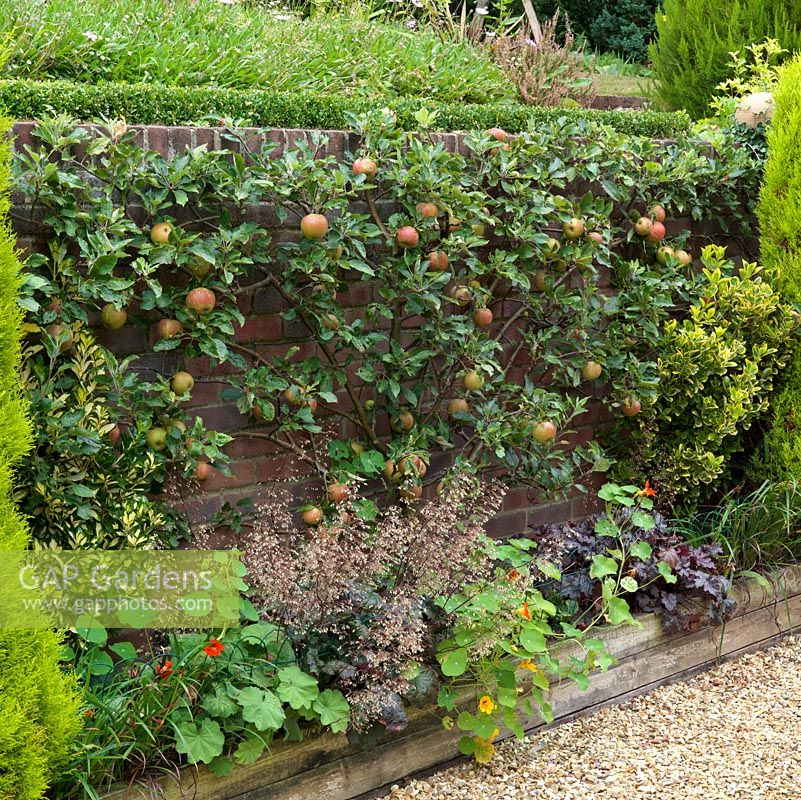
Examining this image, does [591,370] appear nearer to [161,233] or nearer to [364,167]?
[364,167]

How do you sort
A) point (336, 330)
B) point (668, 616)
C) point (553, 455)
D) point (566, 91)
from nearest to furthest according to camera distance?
point (336, 330) → point (668, 616) → point (553, 455) → point (566, 91)

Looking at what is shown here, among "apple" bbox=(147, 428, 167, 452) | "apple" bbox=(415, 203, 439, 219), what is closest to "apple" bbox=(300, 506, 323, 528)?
"apple" bbox=(147, 428, 167, 452)

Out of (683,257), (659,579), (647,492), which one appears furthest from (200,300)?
(683,257)

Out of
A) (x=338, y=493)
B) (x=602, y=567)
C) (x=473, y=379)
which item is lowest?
(x=602, y=567)

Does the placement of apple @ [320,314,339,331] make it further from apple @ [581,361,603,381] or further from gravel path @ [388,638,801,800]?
gravel path @ [388,638,801,800]

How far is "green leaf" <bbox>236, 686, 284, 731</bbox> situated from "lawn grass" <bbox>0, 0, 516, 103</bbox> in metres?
2.49

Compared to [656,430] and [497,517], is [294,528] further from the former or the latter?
[656,430]

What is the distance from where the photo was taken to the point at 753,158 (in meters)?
4.40

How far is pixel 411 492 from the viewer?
3.24 m

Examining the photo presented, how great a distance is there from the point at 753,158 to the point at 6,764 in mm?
3943

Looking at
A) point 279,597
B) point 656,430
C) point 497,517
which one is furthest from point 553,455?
point 279,597

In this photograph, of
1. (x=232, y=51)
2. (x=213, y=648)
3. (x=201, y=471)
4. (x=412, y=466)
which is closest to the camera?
(x=213, y=648)

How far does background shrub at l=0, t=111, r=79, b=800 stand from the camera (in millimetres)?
1940

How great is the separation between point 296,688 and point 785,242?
9.55 feet
